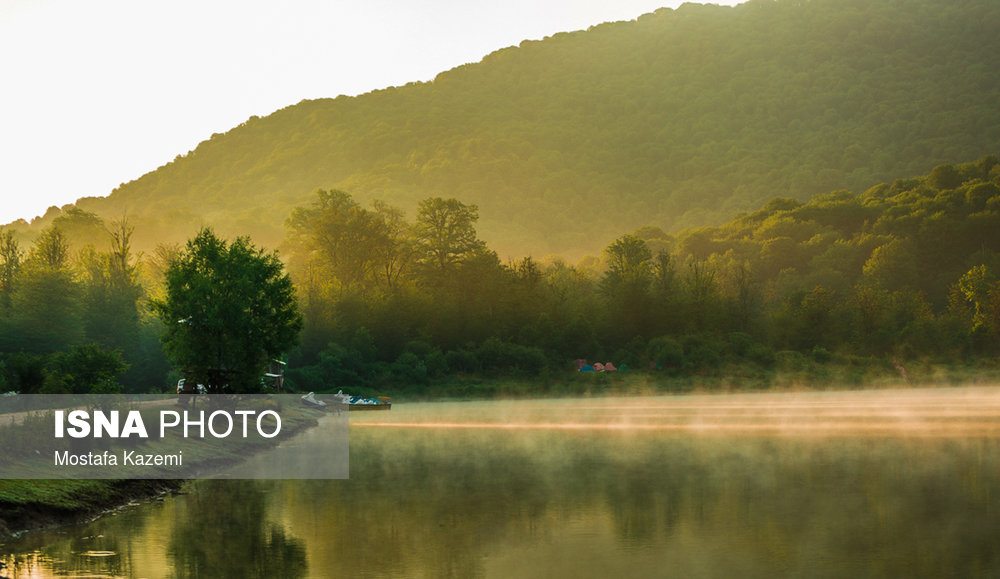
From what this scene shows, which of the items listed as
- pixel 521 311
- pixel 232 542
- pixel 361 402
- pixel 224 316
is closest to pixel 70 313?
pixel 361 402

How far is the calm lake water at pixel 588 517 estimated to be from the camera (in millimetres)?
20141

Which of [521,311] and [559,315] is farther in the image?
[559,315]

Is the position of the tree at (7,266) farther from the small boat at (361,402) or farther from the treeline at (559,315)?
the small boat at (361,402)

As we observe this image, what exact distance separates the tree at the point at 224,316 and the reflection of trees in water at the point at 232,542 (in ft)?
82.6

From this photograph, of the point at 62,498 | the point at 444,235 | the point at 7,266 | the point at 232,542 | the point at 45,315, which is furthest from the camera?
the point at 444,235

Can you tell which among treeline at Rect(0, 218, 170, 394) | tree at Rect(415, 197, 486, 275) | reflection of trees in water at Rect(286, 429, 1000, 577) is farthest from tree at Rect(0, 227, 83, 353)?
tree at Rect(415, 197, 486, 275)

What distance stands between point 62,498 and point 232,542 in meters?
7.20

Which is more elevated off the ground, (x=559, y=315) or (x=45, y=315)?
(x=559, y=315)

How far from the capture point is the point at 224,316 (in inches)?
2258

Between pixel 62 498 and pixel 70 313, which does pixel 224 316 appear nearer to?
pixel 62 498

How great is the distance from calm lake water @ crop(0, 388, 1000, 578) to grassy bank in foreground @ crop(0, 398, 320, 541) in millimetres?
897

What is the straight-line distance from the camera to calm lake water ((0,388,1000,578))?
20141 millimetres

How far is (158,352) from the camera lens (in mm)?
87938

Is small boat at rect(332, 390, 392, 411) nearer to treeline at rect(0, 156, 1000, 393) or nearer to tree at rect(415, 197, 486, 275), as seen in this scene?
treeline at rect(0, 156, 1000, 393)
